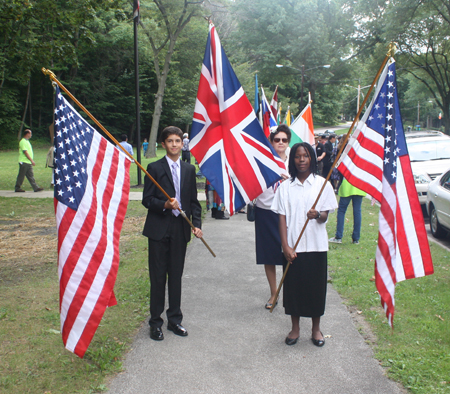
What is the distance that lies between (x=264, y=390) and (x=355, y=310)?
222 centimetres

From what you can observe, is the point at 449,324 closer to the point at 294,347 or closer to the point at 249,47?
the point at 294,347

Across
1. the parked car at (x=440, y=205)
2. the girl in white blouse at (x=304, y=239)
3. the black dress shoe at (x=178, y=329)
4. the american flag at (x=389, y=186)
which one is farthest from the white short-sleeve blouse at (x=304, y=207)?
the parked car at (x=440, y=205)

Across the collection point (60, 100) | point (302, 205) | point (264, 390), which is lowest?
point (264, 390)

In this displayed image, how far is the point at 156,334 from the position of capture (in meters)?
4.62

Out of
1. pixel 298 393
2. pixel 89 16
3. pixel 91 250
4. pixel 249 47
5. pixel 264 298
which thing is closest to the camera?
pixel 298 393

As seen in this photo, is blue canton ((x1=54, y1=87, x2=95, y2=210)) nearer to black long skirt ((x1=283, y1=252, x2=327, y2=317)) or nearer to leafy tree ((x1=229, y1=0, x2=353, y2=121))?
black long skirt ((x1=283, y1=252, x2=327, y2=317))

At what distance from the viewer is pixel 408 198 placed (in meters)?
4.19

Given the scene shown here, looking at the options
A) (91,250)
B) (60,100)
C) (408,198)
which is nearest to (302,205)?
(408,198)

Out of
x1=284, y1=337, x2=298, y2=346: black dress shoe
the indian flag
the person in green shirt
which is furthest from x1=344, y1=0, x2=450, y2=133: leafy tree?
x1=284, y1=337, x2=298, y2=346: black dress shoe

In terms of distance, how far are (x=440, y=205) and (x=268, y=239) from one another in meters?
5.54

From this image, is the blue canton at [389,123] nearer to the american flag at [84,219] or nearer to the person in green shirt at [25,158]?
the american flag at [84,219]

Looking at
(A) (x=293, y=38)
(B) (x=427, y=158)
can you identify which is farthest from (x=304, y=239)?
(A) (x=293, y=38)

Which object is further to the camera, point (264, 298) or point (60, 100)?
point (264, 298)

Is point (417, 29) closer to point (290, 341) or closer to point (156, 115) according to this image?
point (156, 115)
